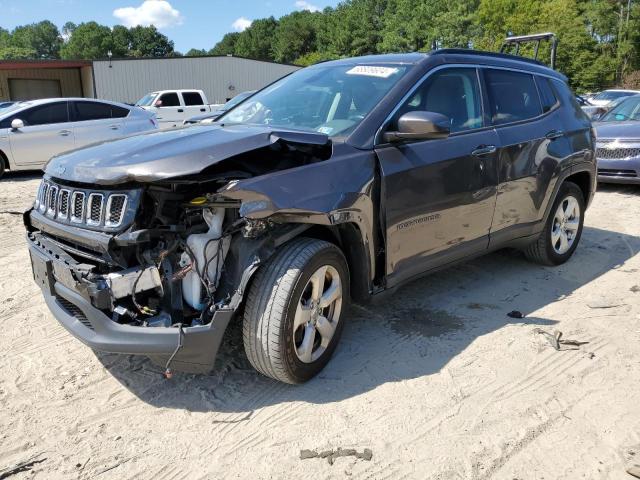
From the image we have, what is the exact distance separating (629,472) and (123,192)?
2650 mm

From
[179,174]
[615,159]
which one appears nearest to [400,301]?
[179,174]

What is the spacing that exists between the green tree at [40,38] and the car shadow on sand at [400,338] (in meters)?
162

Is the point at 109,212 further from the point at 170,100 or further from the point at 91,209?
the point at 170,100

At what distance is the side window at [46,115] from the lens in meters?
11.1

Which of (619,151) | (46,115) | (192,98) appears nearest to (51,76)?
(192,98)

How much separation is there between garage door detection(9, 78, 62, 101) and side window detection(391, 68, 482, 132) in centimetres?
3146

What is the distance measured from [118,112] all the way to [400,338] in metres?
10.2

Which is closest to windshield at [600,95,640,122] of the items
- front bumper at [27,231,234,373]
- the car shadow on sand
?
the car shadow on sand

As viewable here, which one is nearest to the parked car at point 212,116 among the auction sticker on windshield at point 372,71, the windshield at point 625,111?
the auction sticker on windshield at point 372,71

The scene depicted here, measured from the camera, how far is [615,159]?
891 centimetres

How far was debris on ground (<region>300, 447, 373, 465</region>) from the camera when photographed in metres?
2.60

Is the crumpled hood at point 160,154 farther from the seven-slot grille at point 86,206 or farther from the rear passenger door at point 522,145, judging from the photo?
the rear passenger door at point 522,145

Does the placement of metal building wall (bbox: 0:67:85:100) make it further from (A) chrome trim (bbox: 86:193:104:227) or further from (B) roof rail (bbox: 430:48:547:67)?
(A) chrome trim (bbox: 86:193:104:227)

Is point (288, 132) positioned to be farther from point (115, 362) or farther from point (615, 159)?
point (615, 159)
